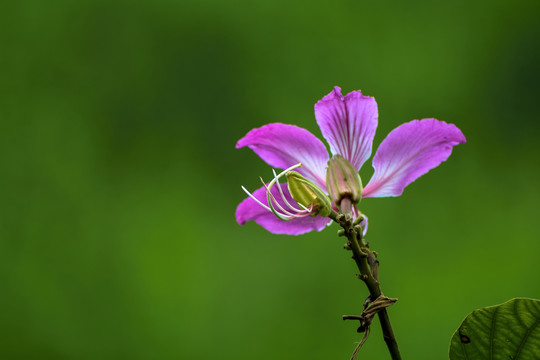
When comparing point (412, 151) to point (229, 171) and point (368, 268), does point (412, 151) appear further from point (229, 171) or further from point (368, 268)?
point (229, 171)

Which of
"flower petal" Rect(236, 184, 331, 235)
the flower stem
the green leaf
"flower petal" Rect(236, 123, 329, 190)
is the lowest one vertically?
the green leaf

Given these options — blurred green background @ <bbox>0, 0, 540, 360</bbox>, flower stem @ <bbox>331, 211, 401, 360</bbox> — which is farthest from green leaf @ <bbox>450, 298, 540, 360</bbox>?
blurred green background @ <bbox>0, 0, 540, 360</bbox>

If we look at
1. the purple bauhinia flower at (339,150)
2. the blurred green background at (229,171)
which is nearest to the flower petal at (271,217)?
the purple bauhinia flower at (339,150)

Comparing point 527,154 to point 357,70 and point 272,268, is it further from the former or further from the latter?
point 272,268

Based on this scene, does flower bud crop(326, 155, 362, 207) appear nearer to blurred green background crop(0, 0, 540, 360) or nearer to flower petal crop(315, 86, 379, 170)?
flower petal crop(315, 86, 379, 170)

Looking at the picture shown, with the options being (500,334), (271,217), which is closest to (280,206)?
(271,217)

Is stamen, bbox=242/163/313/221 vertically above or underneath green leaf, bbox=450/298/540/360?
above
